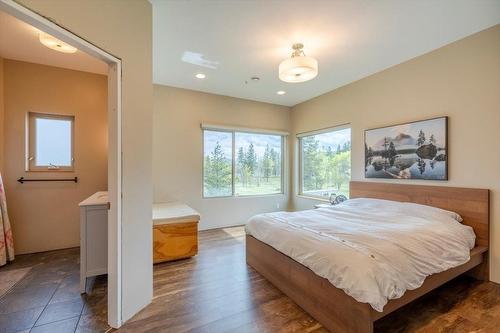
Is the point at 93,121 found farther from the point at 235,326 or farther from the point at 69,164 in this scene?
the point at 235,326

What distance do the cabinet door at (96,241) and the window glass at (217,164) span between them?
94.7 inches

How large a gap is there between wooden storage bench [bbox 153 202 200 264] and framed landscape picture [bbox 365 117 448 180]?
2.98 metres

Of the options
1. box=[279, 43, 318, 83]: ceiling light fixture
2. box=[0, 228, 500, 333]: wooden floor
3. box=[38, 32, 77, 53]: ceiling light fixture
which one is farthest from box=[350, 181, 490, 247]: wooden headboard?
box=[38, 32, 77, 53]: ceiling light fixture

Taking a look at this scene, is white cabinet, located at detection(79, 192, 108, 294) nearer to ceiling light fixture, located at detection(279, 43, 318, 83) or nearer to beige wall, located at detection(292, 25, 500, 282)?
ceiling light fixture, located at detection(279, 43, 318, 83)

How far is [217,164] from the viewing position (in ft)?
15.8

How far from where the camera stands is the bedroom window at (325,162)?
431cm

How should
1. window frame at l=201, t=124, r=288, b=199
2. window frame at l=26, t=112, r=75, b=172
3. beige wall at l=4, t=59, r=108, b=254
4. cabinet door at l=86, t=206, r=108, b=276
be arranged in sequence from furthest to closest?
window frame at l=201, t=124, r=288, b=199 → window frame at l=26, t=112, r=75, b=172 → beige wall at l=4, t=59, r=108, b=254 → cabinet door at l=86, t=206, r=108, b=276

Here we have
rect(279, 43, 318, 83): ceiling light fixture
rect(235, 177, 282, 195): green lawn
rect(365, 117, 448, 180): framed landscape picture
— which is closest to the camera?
rect(279, 43, 318, 83): ceiling light fixture

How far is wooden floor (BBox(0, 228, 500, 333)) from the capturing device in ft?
5.87

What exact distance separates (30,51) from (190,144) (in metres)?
2.56

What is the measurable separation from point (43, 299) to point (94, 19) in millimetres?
2582

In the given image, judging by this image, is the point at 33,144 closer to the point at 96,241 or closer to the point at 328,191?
the point at 96,241

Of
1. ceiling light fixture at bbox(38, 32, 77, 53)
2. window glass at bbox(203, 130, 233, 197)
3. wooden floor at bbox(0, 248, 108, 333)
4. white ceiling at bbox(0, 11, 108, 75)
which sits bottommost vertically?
wooden floor at bbox(0, 248, 108, 333)

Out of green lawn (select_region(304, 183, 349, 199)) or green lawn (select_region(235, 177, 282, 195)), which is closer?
green lawn (select_region(304, 183, 349, 199))
